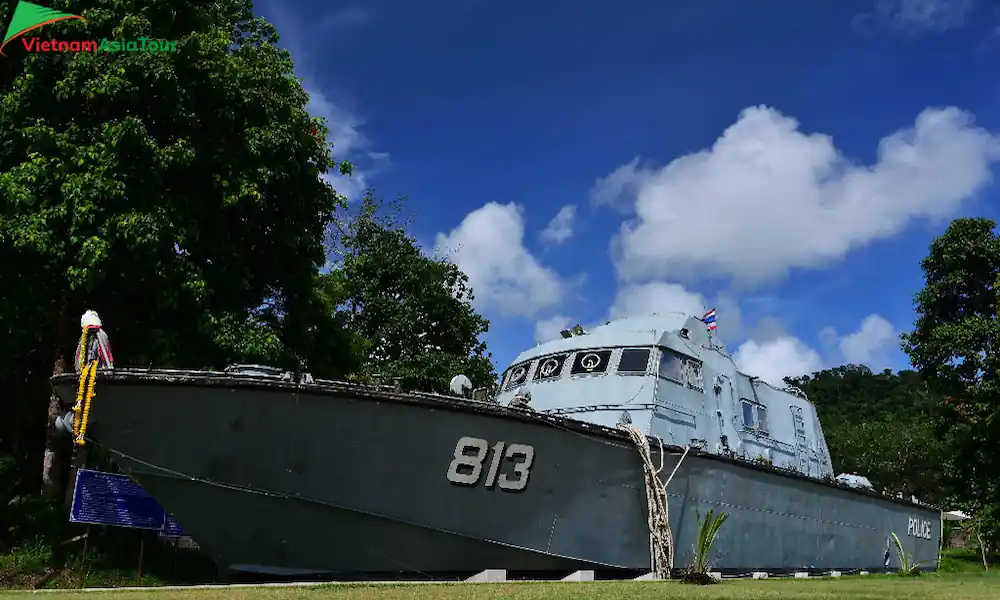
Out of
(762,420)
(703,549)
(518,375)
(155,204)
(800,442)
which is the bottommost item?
(703,549)

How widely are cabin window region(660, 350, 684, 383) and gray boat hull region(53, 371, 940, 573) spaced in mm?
2209

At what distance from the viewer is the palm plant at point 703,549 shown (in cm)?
995

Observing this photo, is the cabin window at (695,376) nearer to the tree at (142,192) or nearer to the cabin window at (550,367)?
the cabin window at (550,367)

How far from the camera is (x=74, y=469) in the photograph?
1162 centimetres

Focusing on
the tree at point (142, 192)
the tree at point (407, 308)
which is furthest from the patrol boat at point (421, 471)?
the tree at point (407, 308)

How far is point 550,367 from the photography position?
1345 cm

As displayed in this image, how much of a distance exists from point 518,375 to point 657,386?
2601mm

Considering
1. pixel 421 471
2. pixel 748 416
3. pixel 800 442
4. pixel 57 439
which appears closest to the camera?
pixel 421 471

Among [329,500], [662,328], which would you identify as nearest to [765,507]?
[662,328]

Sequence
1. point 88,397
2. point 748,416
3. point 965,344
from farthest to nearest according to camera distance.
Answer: point 965,344 < point 748,416 < point 88,397

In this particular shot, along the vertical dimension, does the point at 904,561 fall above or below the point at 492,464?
below

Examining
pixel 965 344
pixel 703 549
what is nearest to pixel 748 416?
pixel 703 549

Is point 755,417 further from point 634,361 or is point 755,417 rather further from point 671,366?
point 634,361

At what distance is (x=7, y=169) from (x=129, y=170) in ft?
7.74
